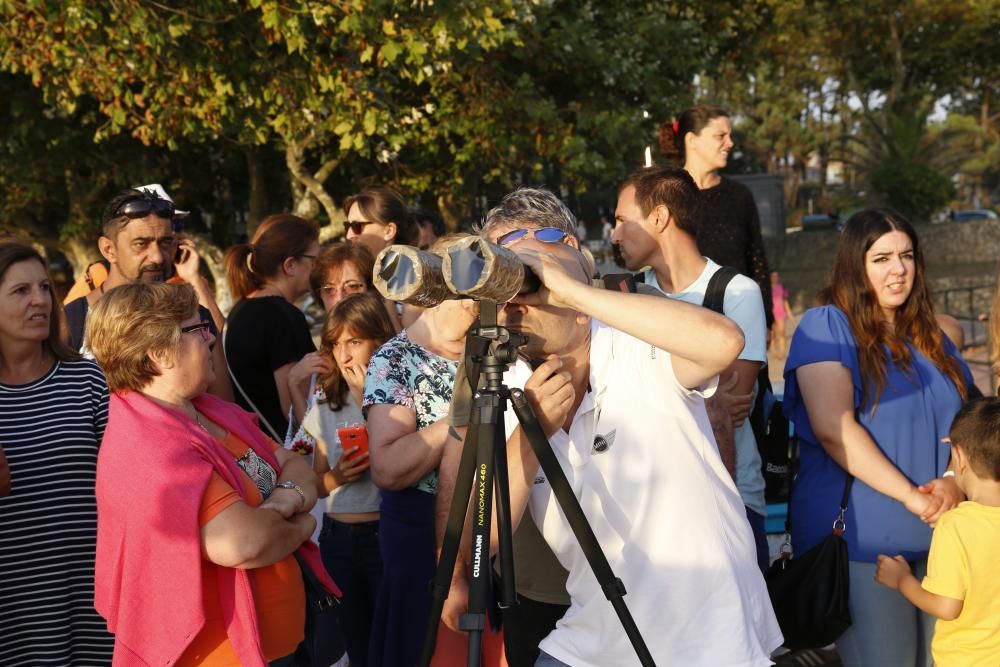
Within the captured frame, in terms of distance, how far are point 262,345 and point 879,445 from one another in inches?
95.2

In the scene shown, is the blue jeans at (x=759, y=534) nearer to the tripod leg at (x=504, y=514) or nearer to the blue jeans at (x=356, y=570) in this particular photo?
the blue jeans at (x=356, y=570)

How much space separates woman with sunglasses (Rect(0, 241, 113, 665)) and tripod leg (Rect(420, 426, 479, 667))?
1.37 meters

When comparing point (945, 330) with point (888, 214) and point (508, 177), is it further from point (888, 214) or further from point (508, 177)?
point (508, 177)

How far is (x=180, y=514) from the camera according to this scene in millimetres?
2547

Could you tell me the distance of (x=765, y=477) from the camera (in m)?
3.96

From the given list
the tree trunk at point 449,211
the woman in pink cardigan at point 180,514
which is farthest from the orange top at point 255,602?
the tree trunk at point 449,211

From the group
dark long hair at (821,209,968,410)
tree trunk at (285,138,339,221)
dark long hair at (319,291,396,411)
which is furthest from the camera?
tree trunk at (285,138,339,221)

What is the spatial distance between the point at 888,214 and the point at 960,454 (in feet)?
2.74

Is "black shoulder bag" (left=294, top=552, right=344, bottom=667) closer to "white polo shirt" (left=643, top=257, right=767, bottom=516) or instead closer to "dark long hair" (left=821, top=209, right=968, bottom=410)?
"white polo shirt" (left=643, top=257, right=767, bottom=516)

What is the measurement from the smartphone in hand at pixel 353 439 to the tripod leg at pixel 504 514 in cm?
162

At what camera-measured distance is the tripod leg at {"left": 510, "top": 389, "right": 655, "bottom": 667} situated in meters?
2.13

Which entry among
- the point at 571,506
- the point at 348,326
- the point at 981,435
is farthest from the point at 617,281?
the point at 348,326

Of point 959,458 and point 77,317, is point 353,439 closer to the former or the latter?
point 77,317

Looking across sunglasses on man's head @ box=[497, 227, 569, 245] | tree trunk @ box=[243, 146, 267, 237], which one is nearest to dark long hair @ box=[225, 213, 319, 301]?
sunglasses on man's head @ box=[497, 227, 569, 245]
